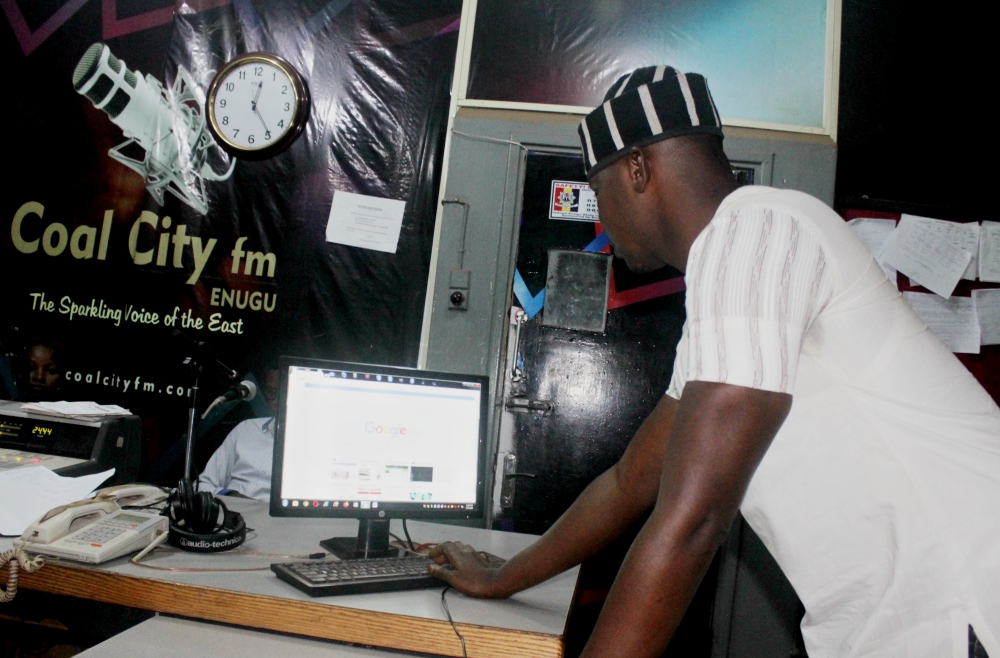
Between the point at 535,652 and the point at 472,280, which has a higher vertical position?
the point at 472,280

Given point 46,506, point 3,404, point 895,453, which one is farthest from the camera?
point 3,404

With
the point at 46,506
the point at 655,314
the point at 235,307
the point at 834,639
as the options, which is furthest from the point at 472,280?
the point at 834,639

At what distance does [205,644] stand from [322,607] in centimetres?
18

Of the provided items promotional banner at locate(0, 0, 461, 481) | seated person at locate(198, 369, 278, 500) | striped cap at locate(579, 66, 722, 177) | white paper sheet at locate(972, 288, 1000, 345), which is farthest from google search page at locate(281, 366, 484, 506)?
white paper sheet at locate(972, 288, 1000, 345)

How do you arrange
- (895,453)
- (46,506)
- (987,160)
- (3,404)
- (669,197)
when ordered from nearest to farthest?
(895,453) < (669,197) < (46,506) < (3,404) < (987,160)

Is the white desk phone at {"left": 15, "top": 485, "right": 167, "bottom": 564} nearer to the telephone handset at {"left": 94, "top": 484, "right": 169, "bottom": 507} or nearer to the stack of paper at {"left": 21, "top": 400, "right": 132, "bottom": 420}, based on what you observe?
the telephone handset at {"left": 94, "top": 484, "right": 169, "bottom": 507}

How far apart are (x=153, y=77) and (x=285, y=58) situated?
0.54m

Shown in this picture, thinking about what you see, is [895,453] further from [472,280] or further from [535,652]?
[472,280]

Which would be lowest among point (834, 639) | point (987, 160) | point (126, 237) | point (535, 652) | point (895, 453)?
point (535, 652)

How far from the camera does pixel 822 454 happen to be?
0.81 metres

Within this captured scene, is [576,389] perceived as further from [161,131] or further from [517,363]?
[161,131]

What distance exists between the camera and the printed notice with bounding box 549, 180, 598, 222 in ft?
9.02

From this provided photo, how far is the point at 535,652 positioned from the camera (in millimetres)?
1099

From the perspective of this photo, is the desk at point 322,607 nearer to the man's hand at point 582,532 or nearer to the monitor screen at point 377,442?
the man's hand at point 582,532
